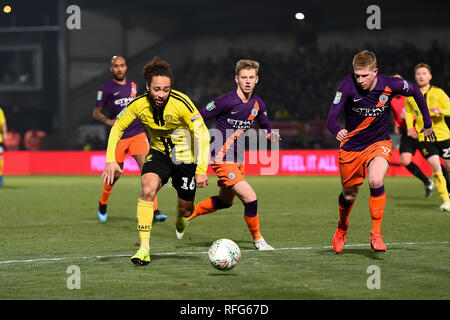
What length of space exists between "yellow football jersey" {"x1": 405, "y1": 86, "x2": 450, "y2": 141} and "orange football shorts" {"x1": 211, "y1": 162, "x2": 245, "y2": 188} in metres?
5.12

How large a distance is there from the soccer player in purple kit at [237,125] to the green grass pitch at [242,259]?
2.16 feet

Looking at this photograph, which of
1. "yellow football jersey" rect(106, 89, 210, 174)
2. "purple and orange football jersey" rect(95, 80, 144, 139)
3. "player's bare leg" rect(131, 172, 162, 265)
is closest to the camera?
"player's bare leg" rect(131, 172, 162, 265)

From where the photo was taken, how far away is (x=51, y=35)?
3759 centimetres

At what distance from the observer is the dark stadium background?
33.2 meters

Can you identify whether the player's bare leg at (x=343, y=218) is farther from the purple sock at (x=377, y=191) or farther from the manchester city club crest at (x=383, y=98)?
the manchester city club crest at (x=383, y=98)

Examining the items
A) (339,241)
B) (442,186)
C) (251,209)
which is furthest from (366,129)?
(442,186)

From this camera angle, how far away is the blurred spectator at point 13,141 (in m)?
34.5

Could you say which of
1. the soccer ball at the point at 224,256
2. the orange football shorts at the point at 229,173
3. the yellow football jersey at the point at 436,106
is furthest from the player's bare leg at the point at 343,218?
the yellow football jersey at the point at 436,106

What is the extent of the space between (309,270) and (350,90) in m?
1.97

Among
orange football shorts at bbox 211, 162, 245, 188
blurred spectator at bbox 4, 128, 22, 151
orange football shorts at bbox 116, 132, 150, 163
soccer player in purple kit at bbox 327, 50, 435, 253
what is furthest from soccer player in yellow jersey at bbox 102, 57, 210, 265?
blurred spectator at bbox 4, 128, 22, 151

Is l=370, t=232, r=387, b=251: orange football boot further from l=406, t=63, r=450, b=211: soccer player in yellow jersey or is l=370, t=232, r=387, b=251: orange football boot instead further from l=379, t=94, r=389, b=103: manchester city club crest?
l=406, t=63, r=450, b=211: soccer player in yellow jersey
